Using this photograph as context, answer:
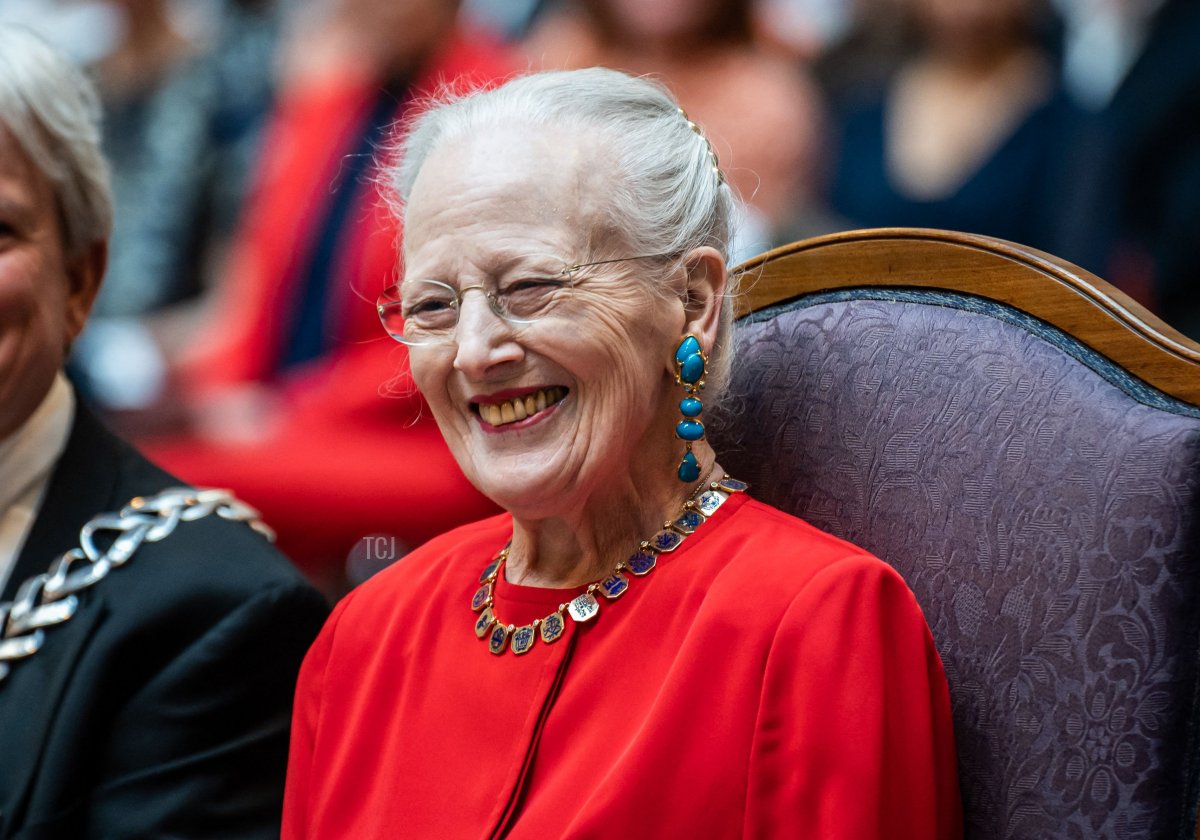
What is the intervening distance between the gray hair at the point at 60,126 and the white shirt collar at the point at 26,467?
252 mm

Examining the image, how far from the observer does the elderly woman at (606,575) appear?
1337 millimetres

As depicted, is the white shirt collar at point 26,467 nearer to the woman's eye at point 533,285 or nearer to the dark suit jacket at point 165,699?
the dark suit jacket at point 165,699

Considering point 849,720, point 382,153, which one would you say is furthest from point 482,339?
point 382,153

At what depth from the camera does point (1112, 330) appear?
1.38 m

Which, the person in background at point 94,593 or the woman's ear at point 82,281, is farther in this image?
the woman's ear at point 82,281

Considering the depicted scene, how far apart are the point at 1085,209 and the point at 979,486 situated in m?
1.97

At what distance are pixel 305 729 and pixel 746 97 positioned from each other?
2.34m

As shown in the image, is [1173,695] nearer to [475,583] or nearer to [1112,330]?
[1112,330]

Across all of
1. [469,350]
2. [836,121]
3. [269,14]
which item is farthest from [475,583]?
[269,14]

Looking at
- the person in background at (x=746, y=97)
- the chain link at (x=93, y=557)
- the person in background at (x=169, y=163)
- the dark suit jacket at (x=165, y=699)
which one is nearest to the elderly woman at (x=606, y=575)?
the dark suit jacket at (x=165, y=699)

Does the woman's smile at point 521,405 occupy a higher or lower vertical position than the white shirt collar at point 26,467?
higher

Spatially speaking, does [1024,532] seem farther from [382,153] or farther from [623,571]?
[382,153]

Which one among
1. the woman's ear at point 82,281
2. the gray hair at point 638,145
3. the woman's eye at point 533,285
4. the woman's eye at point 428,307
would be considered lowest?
the woman's ear at point 82,281

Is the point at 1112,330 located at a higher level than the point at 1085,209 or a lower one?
higher
